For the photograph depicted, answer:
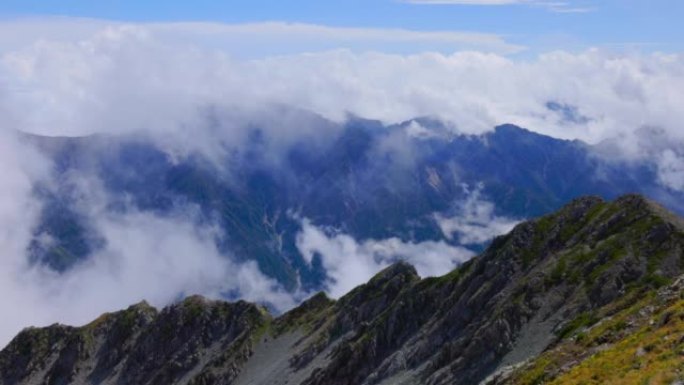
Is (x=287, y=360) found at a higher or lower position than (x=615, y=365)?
higher

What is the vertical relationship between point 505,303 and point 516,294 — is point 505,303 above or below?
below

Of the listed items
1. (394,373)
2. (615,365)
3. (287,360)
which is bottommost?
(615,365)

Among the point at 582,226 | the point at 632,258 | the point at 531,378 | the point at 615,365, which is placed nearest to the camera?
the point at 615,365

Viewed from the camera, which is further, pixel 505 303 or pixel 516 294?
pixel 516 294

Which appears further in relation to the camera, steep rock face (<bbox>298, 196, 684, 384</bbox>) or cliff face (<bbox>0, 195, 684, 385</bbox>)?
steep rock face (<bbox>298, 196, 684, 384</bbox>)

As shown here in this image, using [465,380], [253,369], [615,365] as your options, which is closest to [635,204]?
[465,380]

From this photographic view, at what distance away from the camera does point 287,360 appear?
192375 mm

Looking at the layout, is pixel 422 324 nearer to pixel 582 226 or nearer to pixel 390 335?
pixel 390 335

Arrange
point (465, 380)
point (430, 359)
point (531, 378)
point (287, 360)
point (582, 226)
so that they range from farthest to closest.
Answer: point (287, 360) < point (582, 226) < point (430, 359) < point (465, 380) < point (531, 378)

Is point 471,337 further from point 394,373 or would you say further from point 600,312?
point 600,312

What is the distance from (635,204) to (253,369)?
365 ft

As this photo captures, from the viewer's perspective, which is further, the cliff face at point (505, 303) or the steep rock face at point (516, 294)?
the steep rock face at point (516, 294)

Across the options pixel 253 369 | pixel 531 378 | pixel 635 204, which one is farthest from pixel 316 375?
pixel 531 378

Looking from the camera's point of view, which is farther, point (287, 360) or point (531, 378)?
point (287, 360)
